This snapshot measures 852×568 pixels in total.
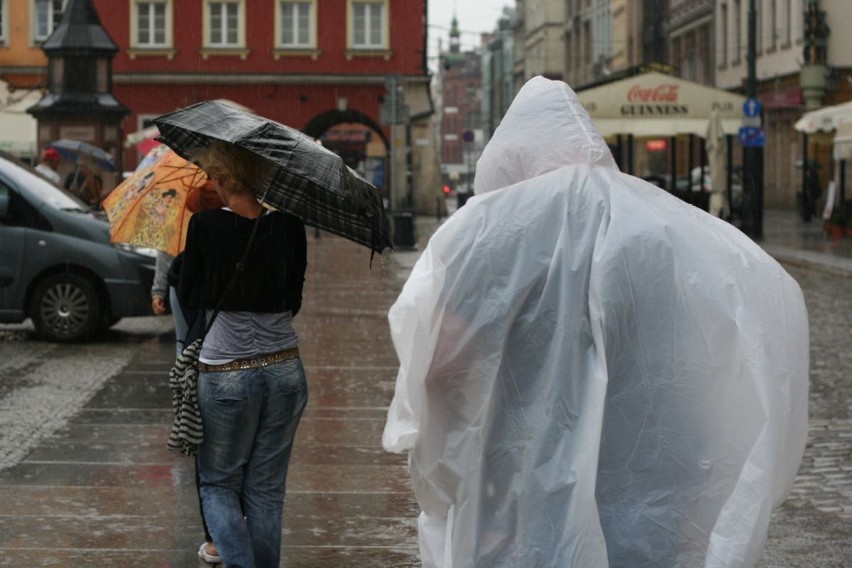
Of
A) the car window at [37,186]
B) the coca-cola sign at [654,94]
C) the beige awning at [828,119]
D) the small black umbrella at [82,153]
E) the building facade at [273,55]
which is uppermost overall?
the building facade at [273,55]

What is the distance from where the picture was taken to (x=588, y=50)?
93000 mm

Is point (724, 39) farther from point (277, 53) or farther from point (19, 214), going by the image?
point (19, 214)

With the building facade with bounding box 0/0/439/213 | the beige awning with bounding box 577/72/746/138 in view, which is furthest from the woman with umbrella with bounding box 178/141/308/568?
the building facade with bounding box 0/0/439/213

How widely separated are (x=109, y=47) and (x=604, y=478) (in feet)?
64.4

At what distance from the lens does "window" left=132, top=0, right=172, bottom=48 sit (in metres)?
53.8

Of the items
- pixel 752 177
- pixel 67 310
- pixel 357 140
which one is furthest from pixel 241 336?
pixel 357 140

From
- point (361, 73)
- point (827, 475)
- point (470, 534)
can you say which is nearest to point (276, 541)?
point (470, 534)

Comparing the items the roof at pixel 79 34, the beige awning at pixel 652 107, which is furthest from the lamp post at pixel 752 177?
the roof at pixel 79 34

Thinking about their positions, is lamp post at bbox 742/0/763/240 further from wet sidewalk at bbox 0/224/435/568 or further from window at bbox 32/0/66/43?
window at bbox 32/0/66/43

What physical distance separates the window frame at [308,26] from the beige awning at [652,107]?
2409cm

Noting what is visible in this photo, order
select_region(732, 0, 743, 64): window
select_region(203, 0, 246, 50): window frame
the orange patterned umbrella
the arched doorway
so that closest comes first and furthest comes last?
1. the orange patterned umbrella
2. select_region(203, 0, 246, 50): window frame
3. the arched doorway
4. select_region(732, 0, 743, 64): window

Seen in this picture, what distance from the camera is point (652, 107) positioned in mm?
31375

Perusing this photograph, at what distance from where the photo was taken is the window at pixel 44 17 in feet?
174

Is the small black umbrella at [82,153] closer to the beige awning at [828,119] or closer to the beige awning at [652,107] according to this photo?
the beige awning at [652,107]
